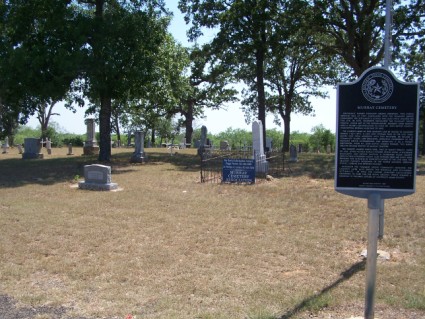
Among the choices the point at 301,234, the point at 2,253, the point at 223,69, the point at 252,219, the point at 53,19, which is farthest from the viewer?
the point at 223,69

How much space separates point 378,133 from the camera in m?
4.93

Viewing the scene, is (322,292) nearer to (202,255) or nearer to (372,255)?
(372,255)

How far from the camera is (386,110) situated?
4.89m

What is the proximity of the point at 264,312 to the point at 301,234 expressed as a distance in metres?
3.60

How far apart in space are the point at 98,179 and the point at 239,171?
4.51 m

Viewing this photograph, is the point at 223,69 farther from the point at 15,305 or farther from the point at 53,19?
the point at 15,305

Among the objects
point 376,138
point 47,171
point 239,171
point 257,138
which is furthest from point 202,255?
point 47,171

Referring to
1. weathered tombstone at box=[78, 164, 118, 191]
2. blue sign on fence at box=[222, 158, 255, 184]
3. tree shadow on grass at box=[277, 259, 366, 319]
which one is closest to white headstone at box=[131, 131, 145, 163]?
blue sign on fence at box=[222, 158, 255, 184]

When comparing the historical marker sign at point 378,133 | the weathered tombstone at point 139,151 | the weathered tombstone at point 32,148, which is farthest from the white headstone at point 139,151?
the historical marker sign at point 378,133

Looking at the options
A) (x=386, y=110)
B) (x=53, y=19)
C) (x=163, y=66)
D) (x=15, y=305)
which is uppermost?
(x=53, y=19)

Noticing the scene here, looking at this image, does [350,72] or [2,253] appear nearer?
[2,253]

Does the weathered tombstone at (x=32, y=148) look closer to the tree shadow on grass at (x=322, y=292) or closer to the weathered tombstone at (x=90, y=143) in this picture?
the weathered tombstone at (x=90, y=143)

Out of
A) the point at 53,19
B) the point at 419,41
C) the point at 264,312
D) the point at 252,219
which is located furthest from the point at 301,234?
the point at 419,41

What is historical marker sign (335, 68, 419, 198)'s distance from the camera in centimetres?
486
